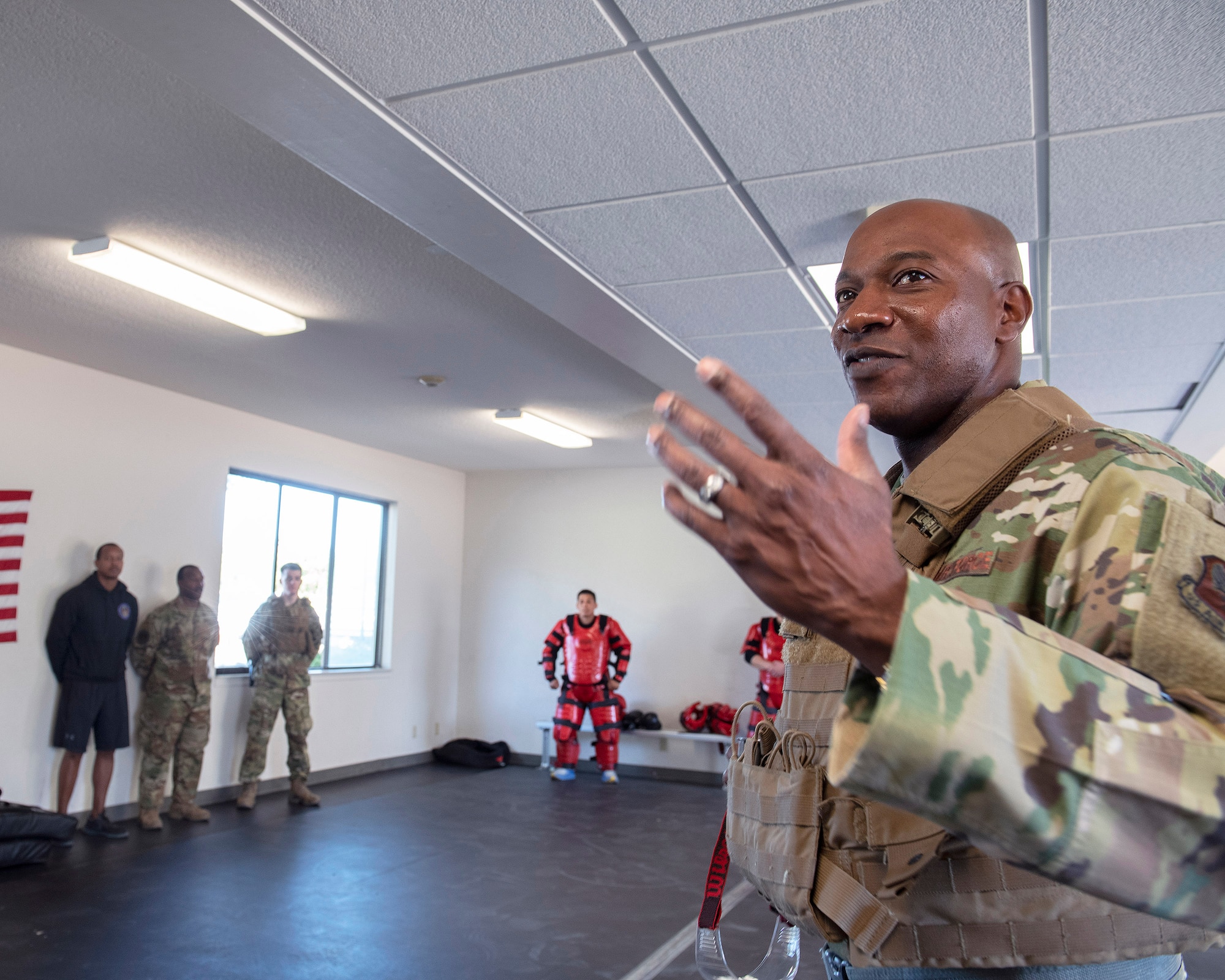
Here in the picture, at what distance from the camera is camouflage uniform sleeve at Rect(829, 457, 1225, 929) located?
47 centimetres

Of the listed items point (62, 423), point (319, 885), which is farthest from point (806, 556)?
point (62, 423)

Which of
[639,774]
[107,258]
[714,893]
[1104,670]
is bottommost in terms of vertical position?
[639,774]

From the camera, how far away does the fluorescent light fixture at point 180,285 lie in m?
3.71

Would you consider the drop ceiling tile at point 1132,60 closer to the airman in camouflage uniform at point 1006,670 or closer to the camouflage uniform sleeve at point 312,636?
the airman in camouflage uniform at point 1006,670

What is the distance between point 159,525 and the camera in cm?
608

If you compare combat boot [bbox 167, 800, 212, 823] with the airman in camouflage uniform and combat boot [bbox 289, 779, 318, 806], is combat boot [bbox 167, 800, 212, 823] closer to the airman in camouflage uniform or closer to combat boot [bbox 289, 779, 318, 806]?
combat boot [bbox 289, 779, 318, 806]

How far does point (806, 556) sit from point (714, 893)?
0.88 metres

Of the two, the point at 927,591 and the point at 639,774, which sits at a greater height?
the point at 927,591

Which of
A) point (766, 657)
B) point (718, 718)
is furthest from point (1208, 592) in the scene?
point (718, 718)

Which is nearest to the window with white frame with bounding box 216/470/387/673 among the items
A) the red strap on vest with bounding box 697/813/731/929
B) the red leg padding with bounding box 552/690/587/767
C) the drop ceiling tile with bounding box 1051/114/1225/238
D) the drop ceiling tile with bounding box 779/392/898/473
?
the red leg padding with bounding box 552/690/587/767

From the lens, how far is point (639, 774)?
27.3ft

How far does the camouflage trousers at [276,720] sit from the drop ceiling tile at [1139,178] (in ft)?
19.1

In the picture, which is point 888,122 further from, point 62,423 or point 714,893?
point 62,423

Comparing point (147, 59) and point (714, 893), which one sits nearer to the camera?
point (714, 893)
